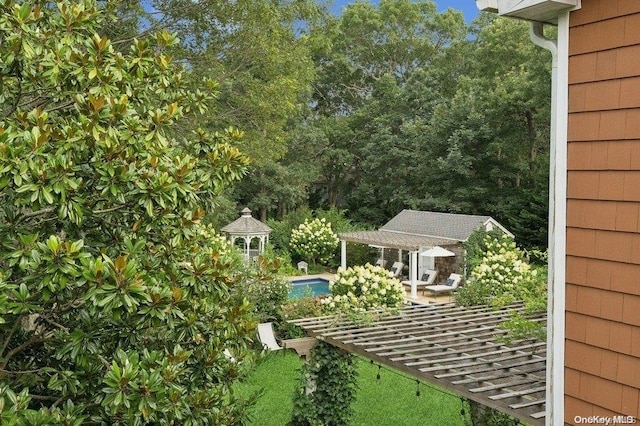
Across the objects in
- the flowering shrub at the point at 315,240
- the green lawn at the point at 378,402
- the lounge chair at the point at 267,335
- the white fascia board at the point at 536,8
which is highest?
the white fascia board at the point at 536,8

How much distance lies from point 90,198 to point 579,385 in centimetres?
325

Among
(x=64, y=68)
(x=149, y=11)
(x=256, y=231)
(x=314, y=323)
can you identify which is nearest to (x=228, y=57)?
(x=149, y=11)

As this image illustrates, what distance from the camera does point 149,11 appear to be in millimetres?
16375

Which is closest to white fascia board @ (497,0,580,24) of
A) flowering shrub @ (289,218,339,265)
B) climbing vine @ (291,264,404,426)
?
climbing vine @ (291,264,404,426)

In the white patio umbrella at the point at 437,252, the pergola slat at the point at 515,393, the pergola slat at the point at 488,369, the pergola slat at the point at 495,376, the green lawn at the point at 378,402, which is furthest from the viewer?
the white patio umbrella at the point at 437,252

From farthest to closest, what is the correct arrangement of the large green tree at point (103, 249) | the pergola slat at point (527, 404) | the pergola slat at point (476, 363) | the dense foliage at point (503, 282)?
the dense foliage at point (503, 282), the pergola slat at point (476, 363), the pergola slat at point (527, 404), the large green tree at point (103, 249)

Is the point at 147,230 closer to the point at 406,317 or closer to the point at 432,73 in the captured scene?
the point at 406,317

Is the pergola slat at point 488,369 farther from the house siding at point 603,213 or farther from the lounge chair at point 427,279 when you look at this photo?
the lounge chair at point 427,279

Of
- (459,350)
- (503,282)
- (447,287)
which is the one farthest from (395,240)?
(459,350)

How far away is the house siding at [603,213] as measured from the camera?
360cm

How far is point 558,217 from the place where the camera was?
3971 millimetres

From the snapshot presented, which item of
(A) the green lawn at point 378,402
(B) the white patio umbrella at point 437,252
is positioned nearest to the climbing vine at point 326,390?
(A) the green lawn at point 378,402

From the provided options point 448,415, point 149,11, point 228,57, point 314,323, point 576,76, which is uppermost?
point 149,11

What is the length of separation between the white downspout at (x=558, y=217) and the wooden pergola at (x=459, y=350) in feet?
1.60
